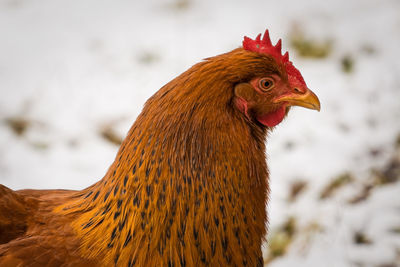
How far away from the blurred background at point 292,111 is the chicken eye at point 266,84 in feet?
5.36

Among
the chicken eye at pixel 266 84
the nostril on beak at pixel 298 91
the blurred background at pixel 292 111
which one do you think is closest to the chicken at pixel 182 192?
the chicken eye at pixel 266 84

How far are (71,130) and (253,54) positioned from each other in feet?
8.66

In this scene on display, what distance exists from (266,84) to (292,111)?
2.07 meters

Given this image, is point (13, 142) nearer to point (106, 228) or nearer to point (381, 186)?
point (106, 228)

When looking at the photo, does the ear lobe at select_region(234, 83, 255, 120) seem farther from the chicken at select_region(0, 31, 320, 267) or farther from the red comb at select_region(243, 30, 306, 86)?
the red comb at select_region(243, 30, 306, 86)

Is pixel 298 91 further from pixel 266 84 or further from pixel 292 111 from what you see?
pixel 292 111

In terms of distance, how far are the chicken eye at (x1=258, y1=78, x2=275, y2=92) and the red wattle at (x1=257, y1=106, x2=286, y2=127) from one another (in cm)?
13

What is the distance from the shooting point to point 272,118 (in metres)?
1.97

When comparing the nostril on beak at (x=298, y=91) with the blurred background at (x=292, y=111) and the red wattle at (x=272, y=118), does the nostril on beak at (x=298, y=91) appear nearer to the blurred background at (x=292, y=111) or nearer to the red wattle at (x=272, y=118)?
the red wattle at (x=272, y=118)

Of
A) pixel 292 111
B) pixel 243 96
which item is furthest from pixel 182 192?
pixel 292 111

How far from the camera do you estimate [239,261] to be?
5.96 ft

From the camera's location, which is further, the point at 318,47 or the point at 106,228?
the point at 318,47

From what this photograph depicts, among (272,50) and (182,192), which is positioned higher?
(272,50)

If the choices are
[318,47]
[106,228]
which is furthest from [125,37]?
[106,228]
